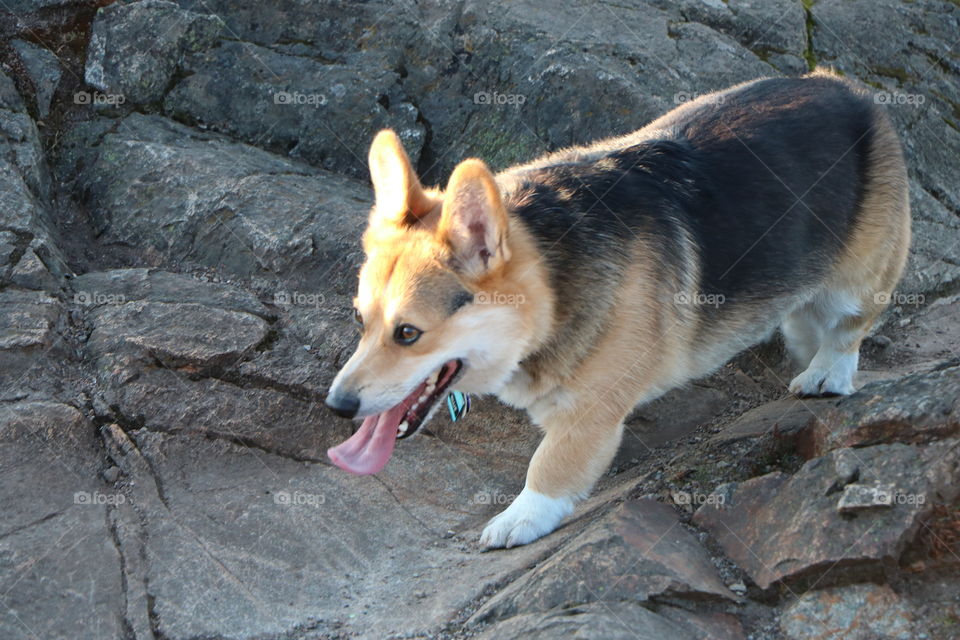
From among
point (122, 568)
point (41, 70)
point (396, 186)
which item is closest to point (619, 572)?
point (396, 186)

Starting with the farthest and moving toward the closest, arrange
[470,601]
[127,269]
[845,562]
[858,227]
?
[127,269] → [858,227] → [470,601] → [845,562]

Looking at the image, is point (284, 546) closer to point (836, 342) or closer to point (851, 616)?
point (851, 616)

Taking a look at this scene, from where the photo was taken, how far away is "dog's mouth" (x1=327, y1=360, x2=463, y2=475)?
4012mm

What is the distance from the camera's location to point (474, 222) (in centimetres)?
377

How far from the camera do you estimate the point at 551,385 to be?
418cm

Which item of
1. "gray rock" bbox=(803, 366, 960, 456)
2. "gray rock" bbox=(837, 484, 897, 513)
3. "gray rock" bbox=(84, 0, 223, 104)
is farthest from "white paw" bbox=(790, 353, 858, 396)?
"gray rock" bbox=(84, 0, 223, 104)

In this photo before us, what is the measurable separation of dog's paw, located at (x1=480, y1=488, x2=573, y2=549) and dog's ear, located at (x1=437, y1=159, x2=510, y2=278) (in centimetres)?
111

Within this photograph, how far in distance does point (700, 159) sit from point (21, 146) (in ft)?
13.9

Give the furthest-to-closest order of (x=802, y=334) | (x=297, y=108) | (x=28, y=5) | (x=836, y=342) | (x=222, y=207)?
(x=297, y=108) → (x=28, y=5) → (x=222, y=207) → (x=802, y=334) → (x=836, y=342)

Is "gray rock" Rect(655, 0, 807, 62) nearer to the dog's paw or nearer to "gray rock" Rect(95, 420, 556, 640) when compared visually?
"gray rock" Rect(95, 420, 556, 640)

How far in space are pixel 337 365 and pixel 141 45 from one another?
3.16 meters

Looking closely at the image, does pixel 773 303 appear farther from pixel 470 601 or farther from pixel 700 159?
pixel 470 601

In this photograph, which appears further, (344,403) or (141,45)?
(141,45)

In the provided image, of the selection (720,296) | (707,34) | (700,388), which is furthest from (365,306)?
(707,34)
